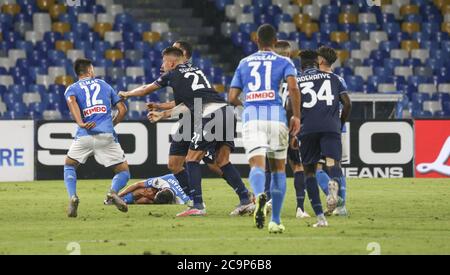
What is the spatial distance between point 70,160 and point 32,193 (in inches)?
185

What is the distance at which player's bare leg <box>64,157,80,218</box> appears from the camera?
1349 cm

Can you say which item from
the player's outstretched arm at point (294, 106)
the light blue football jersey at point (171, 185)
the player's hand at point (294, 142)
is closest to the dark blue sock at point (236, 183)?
the player's hand at point (294, 142)

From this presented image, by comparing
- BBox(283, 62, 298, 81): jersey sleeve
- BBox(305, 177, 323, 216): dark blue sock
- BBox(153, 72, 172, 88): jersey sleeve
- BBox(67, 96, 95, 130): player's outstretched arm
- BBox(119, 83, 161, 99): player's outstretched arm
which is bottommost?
BBox(305, 177, 323, 216): dark blue sock

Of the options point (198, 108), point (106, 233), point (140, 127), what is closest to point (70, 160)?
point (198, 108)

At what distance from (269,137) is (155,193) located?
503 cm

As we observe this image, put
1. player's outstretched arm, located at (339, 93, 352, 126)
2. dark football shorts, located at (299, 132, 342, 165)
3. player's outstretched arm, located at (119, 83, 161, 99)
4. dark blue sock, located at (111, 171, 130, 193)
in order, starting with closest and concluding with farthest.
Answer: dark football shorts, located at (299, 132, 342, 165), player's outstretched arm, located at (339, 93, 352, 126), player's outstretched arm, located at (119, 83, 161, 99), dark blue sock, located at (111, 171, 130, 193)

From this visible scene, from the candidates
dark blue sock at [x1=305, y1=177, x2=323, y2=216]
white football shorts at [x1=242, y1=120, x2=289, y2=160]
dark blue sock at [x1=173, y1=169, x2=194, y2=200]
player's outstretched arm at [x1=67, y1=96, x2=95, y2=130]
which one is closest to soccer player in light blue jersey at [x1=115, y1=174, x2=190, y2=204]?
dark blue sock at [x1=173, y1=169, x2=194, y2=200]

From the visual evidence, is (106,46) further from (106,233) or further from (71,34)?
(106,233)

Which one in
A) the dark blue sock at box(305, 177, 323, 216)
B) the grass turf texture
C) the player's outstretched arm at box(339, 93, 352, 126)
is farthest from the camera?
the player's outstretched arm at box(339, 93, 352, 126)

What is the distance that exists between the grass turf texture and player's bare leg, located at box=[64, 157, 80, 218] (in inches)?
7.1

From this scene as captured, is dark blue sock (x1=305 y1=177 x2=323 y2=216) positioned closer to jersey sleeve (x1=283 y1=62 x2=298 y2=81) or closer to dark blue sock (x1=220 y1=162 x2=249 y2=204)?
jersey sleeve (x1=283 y1=62 x2=298 y2=81)

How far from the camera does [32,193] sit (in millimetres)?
18375

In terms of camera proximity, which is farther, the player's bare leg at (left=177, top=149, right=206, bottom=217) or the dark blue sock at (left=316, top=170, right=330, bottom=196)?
the dark blue sock at (left=316, top=170, right=330, bottom=196)

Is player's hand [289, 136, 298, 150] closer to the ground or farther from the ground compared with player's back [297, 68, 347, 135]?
closer to the ground
